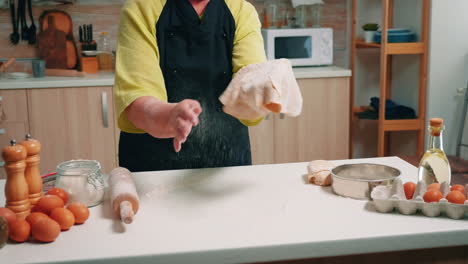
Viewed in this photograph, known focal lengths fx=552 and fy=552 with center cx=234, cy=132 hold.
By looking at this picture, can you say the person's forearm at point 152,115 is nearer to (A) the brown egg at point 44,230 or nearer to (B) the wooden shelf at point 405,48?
(A) the brown egg at point 44,230

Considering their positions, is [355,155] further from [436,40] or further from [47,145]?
[47,145]

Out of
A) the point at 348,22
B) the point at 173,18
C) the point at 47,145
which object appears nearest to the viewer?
the point at 173,18

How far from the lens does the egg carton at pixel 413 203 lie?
1.20 meters

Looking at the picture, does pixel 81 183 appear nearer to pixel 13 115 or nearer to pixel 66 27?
pixel 13 115

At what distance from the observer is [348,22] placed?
3932 mm

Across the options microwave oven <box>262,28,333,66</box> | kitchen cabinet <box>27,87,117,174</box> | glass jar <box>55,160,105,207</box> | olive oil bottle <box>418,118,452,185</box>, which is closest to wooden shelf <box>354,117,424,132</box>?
microwave oven <box>262,28,333,66</box>

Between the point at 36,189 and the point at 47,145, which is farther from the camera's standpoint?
the point at 47,145

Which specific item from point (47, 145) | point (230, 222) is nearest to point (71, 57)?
point (47, 145)

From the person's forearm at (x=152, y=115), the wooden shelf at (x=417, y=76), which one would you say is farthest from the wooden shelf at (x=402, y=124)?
the person's forearm at (x=152, y=115)

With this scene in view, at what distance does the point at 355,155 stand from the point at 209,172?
107 inches

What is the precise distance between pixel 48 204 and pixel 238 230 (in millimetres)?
413

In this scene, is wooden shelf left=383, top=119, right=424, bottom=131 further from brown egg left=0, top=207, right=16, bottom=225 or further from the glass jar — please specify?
brown egg left=0, top=207, right=16, bottom=225

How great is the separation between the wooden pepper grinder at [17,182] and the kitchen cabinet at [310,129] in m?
2.27

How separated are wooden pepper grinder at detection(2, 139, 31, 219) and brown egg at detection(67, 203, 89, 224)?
→ 0.34ft
